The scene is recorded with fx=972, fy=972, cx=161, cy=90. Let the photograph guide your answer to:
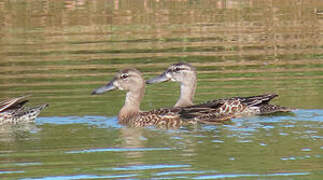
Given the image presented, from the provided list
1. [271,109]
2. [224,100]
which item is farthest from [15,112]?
[271,109]

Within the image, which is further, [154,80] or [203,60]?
[203,60]

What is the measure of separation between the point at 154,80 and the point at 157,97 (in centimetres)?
106

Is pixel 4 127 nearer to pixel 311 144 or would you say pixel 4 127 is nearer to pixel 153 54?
pixel 311 144

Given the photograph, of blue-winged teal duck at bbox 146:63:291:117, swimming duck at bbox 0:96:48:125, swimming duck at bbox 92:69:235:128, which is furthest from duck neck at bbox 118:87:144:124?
swimming duck at bbox 0:96:48:125

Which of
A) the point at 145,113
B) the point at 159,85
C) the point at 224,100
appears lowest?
the point at 159,85

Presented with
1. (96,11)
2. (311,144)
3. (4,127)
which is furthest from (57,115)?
(96,11)

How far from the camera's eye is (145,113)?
45.0 feet

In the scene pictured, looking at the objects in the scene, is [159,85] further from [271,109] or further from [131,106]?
[271,109]

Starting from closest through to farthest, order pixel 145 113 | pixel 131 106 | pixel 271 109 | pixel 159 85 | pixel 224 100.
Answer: pixel 145 113 → pixel 224 100 → pixel 271 109 → pixel 131 106 → pixel 159 85

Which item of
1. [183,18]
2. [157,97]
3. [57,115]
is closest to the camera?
[57,115]

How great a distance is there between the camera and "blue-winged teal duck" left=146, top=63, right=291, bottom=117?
14055mm

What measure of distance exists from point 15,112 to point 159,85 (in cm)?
390

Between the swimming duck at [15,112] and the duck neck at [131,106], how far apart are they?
112 centimetres

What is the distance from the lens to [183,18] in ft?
89.9
